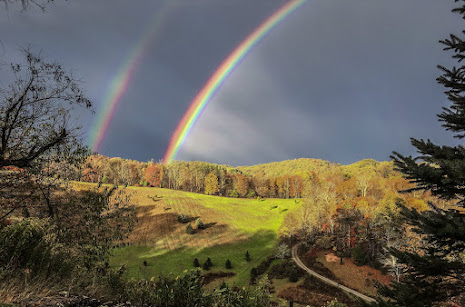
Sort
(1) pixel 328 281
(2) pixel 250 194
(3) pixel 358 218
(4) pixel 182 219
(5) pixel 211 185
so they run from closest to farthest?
(1) pixel 328 281 < (3) pixel 358 218 < (4) pixel 182 219 < (5) pixel 211 185 < (2) pixel 250 194

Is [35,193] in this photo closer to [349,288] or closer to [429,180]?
[429,180]

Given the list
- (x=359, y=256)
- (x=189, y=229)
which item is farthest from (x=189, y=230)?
(x=359, y=256)

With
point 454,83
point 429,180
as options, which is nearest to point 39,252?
point 429,180

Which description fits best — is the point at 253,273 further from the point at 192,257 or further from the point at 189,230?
the point at 189,230

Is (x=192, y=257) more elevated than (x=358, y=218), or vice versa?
(x=358, y=218)

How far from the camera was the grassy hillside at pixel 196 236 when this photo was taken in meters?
43.1

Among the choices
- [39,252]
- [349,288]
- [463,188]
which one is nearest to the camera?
[463,188]

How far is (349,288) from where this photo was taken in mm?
32969

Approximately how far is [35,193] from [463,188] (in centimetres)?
1612

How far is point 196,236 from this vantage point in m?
56.3

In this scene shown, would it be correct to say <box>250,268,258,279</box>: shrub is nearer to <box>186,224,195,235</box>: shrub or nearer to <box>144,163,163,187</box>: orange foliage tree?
<box>186,224,195,235</box>: shrub

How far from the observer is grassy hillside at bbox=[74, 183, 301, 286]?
43094 millimetres

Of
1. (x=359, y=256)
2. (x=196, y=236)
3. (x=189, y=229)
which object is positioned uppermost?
(x=189, y=229)

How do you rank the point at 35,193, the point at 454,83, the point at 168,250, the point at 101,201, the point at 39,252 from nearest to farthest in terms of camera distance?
the point at 39,252
the point at 454,83
the point at 35,193
the point at 101,201
the point at 168,250
